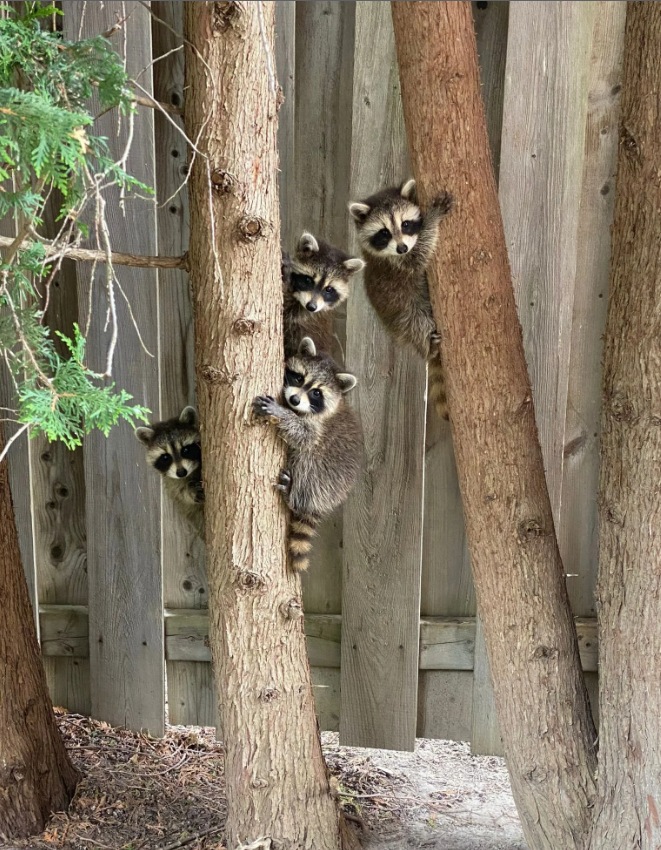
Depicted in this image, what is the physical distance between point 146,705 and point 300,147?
2346 millimetres

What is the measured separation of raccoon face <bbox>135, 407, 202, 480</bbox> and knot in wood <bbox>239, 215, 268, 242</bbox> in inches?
38.5

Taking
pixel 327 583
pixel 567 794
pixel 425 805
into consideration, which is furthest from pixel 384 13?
pixel 425 805

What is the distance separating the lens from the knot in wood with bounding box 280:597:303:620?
8.17 ft

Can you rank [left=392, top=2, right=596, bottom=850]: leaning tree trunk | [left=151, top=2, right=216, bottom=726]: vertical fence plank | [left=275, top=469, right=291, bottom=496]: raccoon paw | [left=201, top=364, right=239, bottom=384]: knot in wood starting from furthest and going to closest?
[left=151, top=2, right=216, bottom=726]: vertical fence plank → [left=392, top=2, right=596, bottom=850]: leaning tree trunk → [left=275, top=469, right=291, bottom=496]: raccoon paw → [left=201, top=364, right=239, bottom=384]: knot in wood

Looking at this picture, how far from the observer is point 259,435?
2.41 meters

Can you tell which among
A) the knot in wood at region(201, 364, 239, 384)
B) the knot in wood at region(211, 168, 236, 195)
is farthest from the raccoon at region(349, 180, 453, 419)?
the knot in wood at region(201, 364, 239, 384)

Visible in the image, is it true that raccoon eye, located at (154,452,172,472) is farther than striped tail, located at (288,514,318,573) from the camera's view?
Yes

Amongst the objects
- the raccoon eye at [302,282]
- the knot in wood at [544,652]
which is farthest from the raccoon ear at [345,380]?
the knot in wood at [544,652]

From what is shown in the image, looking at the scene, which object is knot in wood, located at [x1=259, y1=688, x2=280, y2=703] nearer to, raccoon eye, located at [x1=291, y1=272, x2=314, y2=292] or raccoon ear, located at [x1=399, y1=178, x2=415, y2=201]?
raccoon eye, located at [x1=291, y1=272, x2=314, y2=292]

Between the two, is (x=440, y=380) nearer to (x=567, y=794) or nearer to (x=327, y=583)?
(x=327, y=583)

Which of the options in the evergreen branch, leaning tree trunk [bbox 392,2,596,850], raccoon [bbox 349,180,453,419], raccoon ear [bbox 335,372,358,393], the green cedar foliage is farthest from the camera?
raccoon ear [bbox 335,372,358,393]

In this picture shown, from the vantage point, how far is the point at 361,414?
A: 3.30 metres

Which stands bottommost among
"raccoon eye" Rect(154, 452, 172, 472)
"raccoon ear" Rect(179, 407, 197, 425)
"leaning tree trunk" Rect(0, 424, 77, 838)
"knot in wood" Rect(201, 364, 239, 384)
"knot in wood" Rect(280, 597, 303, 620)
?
"leaning tree trunk" Rect(0, 424, 77, 838)

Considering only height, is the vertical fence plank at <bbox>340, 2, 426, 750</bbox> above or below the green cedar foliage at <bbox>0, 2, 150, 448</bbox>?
below
